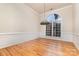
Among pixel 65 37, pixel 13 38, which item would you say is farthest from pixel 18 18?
pixel 65 37

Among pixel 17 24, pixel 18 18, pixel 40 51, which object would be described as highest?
pixel 18 18

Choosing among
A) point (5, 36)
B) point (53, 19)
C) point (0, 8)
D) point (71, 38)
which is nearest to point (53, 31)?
point (53, 19)

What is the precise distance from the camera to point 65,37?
22.4 ft

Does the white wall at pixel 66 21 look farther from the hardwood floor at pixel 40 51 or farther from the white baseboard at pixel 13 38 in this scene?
the hardwood floor at pixel 40 51

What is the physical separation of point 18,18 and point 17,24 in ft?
1.30

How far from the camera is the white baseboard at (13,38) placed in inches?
201

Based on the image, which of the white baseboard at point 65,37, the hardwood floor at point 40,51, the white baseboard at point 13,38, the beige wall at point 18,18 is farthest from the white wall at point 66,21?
the hardwood floor at point 40,51

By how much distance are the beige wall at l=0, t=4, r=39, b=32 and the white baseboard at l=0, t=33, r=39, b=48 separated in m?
0.27

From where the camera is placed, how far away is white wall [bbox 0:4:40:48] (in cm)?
515

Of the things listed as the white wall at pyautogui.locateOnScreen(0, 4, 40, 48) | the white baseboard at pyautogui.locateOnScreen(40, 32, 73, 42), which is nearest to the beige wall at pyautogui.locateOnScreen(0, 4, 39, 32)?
the white wall at pyautogui.locateOnScreen(0, 4, 40, 48)

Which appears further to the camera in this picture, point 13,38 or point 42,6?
point 42,6

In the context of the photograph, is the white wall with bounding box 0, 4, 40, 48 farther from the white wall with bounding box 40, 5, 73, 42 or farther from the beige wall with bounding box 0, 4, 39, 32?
the white wall with bounding box 40, 5, 73, 42

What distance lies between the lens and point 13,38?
5770 mm

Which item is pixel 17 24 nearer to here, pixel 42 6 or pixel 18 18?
pixel 18 18
